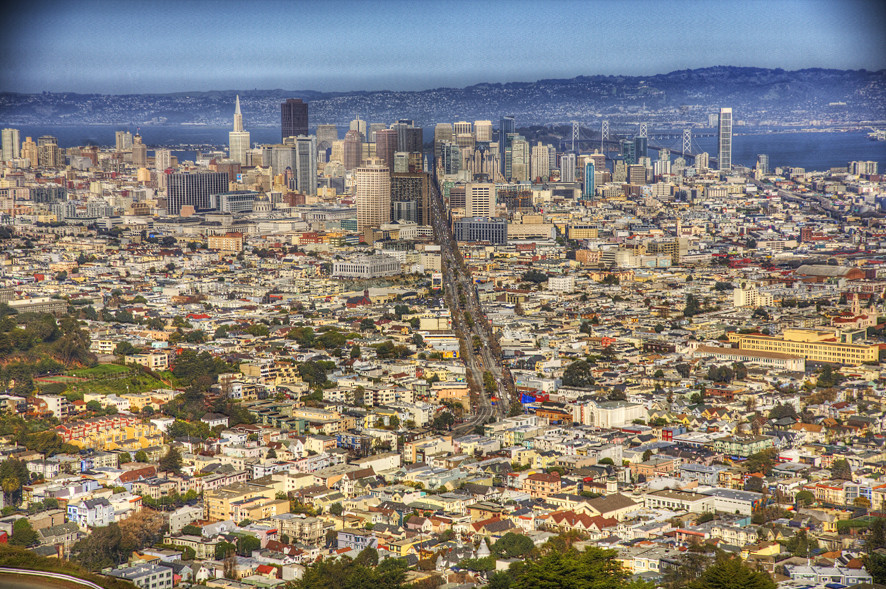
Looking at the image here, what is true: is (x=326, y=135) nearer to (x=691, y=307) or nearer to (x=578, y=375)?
(x=691, y=307)

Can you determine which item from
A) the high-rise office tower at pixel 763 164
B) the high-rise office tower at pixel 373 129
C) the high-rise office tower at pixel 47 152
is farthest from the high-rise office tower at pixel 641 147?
the high-rise office tower at pixel 47 152

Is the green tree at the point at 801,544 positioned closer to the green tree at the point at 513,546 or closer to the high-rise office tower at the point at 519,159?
the green tree at the point at 513,546

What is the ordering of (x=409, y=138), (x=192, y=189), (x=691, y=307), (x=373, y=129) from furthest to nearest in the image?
(x=373, y=129) < (x=409, y=138) < (x=192, y=189) < (x=691, y=307)

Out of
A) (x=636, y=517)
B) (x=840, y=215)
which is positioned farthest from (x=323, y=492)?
(x=840, y=215)

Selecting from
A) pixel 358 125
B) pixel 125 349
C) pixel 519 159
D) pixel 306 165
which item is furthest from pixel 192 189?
pixel 125 349

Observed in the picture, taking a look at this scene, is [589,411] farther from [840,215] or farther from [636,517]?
[840,215]
